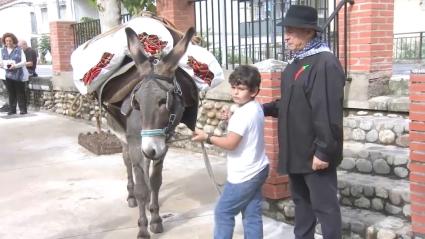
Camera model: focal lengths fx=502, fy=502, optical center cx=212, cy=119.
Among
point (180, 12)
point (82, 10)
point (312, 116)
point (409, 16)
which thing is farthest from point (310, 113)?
point (82, 10)

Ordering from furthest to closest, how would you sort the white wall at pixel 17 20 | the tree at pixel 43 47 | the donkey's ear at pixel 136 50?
the white wall at pixel 17 20
the tree at pixel 43 47
the donkey's ear at pixel 136 50

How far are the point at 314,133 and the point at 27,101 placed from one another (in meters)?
12.4

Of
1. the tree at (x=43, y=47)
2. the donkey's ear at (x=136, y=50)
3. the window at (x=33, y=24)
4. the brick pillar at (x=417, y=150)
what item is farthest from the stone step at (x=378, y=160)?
the window at (x=33, y=24)

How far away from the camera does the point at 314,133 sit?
320 centimetres

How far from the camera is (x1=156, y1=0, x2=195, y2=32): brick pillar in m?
8.41

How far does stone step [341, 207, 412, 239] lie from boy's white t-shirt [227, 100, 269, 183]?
3.60 ft

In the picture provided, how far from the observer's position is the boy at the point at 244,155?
339 centimetres

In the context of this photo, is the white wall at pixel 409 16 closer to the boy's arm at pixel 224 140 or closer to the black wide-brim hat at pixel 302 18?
the black wide-brim hat at pixel 302 18

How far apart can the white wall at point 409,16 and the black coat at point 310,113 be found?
1669cm

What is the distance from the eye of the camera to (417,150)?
3.57 m

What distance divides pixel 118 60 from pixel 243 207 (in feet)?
Result: 6.17

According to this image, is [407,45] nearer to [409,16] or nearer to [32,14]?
[409,16]

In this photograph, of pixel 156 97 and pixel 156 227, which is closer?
pixel 156 97

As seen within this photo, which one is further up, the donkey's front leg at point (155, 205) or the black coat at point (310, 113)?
the black coat at point (310, 113)
